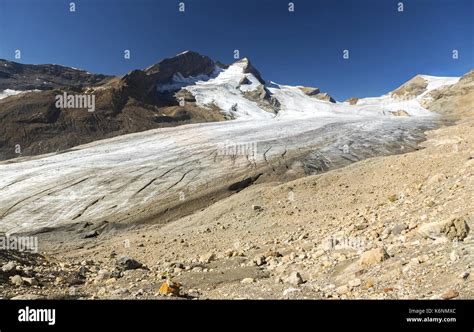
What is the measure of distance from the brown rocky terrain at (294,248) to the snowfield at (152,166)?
417cm

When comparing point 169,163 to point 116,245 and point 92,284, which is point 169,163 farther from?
point 92,284

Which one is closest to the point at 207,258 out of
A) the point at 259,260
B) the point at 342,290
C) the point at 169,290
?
the point at 259,260

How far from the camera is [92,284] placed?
32.3 ft

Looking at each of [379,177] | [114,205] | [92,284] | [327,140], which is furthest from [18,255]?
[327,140]

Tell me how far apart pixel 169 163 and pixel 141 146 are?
999cm

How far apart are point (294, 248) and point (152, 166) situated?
22.5 meters

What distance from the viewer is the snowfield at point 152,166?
26.1 meters

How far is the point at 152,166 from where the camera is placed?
1308 inches

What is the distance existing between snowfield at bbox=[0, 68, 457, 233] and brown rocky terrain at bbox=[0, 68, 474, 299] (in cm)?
417

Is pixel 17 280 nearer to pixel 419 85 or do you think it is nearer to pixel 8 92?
pixel 8 92

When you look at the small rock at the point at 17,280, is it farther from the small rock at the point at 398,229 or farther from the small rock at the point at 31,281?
the small rock at the point at 398,229

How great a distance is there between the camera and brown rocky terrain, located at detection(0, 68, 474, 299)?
7.45 metres

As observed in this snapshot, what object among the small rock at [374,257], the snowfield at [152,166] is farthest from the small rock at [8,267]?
the snowfield at [152,166]
